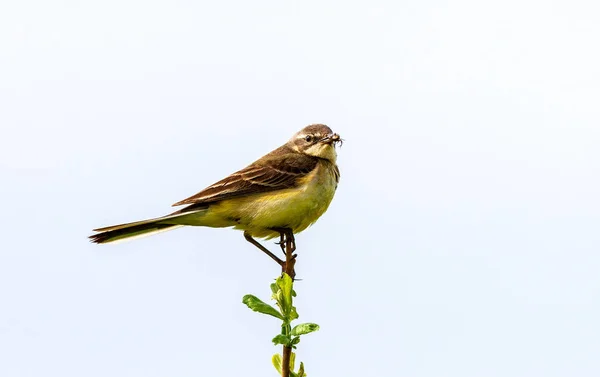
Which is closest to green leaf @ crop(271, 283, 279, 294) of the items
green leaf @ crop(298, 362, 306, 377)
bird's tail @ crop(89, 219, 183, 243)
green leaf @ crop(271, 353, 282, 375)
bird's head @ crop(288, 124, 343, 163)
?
green leaf @ crop(271, 353, 282, 375)

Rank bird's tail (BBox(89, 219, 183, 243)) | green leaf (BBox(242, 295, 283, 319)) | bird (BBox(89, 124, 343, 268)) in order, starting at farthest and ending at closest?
bird (BBox(89, 124, 343, 268))
bird's tail (BBox(89, 219, 183, 243))
green leaf (BBox(242, 295, 283, 319))

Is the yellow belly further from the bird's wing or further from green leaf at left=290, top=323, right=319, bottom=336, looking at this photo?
green leaf at left=290, top=323, right=319, bottom=336

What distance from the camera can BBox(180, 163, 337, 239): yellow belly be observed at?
11.5m

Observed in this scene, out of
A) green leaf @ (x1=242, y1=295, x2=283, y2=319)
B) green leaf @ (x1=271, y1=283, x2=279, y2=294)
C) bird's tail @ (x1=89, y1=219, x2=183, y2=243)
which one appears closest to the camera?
green leaf @ (x1=242, y1=295, x2=283, y2=319)

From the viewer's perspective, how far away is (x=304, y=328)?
18.7 ft

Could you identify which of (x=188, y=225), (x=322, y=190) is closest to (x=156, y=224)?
(x=188, y=225)

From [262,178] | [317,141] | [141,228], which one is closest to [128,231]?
[141,228]

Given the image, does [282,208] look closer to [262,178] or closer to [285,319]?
[262,178]

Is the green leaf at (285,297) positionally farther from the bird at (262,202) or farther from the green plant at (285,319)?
the bird at (262,202)

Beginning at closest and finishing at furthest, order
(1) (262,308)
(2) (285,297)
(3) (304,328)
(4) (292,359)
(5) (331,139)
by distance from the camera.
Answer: (3) (304,328)
(4) (292,359)
(1) (262,308)
(2) (285,297)
(5) (331,139)

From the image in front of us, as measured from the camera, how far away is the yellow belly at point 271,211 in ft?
37.8

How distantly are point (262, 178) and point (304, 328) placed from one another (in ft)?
21.2

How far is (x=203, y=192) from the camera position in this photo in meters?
11.6

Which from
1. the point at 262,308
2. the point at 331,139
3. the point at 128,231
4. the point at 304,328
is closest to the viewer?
the point at 304,328
